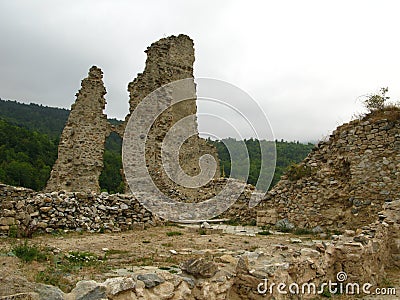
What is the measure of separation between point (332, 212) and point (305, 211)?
27.4 inches

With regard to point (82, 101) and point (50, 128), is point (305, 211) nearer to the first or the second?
point (82, 101)

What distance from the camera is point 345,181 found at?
9.42 meters

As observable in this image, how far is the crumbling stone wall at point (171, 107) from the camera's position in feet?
41.7

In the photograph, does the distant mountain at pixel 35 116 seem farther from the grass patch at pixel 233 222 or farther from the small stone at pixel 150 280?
the small stone at pixel 150 280

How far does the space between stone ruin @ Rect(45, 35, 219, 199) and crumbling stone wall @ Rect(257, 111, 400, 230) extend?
4.10 meters

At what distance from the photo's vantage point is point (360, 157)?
9141 mm

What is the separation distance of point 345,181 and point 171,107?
674cm

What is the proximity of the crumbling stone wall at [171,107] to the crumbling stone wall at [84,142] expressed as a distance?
120 centimetres

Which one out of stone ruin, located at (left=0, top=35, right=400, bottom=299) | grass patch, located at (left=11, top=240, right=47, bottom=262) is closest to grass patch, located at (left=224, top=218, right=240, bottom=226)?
stone ruin, located at (left=0, top=35, right=400, bottom=299)

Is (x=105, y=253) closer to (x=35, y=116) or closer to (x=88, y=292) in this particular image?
(x=88, y=292)

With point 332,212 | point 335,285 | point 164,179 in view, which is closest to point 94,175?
point 164,179

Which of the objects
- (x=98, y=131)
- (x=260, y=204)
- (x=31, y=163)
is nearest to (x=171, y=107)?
(x=98, y=131)

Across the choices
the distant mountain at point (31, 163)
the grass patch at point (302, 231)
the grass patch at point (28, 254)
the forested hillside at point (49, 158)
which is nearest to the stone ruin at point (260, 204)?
the grass patch at point (302, 231)

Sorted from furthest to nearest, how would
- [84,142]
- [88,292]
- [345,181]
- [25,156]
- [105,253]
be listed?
1. [25,156]
2. [84,142]
3. [345,181]
4. [105,253]
5. [88,292]
